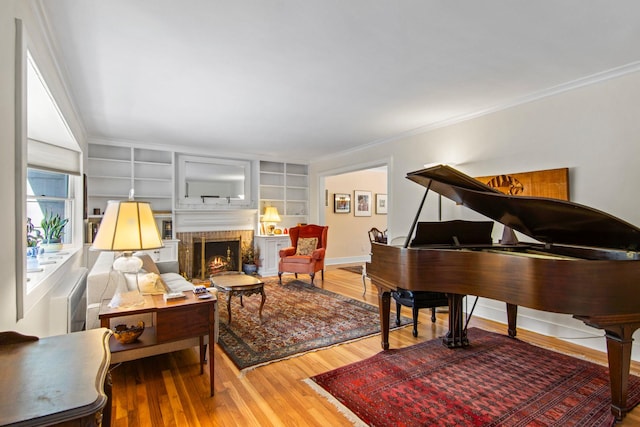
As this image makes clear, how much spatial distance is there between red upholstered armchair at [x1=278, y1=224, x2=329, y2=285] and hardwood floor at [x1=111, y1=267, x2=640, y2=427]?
2392 mm

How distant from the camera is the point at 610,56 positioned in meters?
2.54

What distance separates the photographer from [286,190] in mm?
7184

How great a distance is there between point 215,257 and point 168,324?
430 cm

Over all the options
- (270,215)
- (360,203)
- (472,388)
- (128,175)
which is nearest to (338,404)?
(472,388)

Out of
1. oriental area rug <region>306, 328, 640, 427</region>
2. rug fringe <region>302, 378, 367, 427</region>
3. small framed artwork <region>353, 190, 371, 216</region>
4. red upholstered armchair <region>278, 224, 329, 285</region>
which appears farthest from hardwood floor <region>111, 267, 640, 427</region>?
small framed artwork <region>353, 190, 371, 216</region>

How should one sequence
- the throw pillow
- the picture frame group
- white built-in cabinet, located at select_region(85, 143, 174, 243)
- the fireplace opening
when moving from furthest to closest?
the picture frame group < the fireplace opening < the throw pillow < white built-in cabinet, located at select_region(85, 143, 174, 243)

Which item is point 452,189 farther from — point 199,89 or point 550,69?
point 199,89

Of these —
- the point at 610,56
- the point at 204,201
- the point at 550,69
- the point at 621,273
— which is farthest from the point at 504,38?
the point at 204,201

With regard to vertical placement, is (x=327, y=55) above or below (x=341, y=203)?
above

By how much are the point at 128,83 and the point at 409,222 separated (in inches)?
150

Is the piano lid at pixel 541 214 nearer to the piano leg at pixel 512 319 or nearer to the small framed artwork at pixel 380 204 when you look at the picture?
the piano leg at pixel 512 319

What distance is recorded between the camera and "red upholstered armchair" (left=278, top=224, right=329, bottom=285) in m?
5.41

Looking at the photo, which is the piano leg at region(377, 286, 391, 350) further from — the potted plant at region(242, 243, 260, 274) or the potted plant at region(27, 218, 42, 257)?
the potted plant at region(242, 243, 260, 274)

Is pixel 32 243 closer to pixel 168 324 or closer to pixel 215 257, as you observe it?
pixel 168 324
